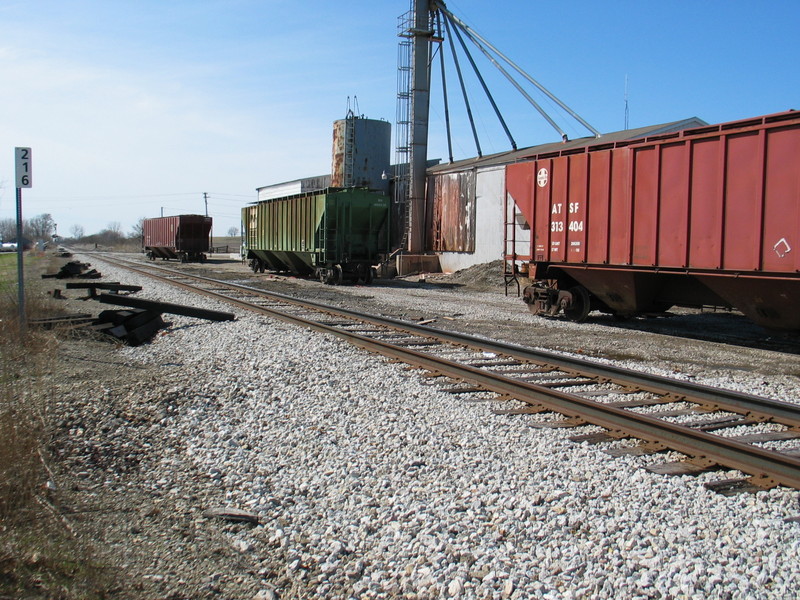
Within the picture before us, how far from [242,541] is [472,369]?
4505 millimetres

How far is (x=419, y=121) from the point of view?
32.6m

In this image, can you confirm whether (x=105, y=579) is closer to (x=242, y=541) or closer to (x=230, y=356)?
(x=242, y=541)

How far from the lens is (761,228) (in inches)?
394

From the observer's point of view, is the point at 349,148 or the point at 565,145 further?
the point at 349,148

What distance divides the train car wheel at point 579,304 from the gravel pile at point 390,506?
26.7ft

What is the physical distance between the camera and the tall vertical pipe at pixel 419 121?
32.3 m

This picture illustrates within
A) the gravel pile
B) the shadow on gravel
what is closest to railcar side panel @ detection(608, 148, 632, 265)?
the shadow on gravel

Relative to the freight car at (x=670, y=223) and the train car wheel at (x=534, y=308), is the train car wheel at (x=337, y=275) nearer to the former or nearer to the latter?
the freight car at (x=670, y=223)

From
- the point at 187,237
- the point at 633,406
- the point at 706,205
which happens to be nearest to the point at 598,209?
the point at 706,205

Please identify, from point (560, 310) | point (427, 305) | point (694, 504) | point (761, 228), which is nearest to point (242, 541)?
point (694, 504)

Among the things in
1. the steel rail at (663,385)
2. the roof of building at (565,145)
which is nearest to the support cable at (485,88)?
the roof of building at (565,145)

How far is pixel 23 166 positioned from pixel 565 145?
965 inches

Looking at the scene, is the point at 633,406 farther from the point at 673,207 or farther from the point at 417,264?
the point at 417,264

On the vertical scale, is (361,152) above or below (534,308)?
above
